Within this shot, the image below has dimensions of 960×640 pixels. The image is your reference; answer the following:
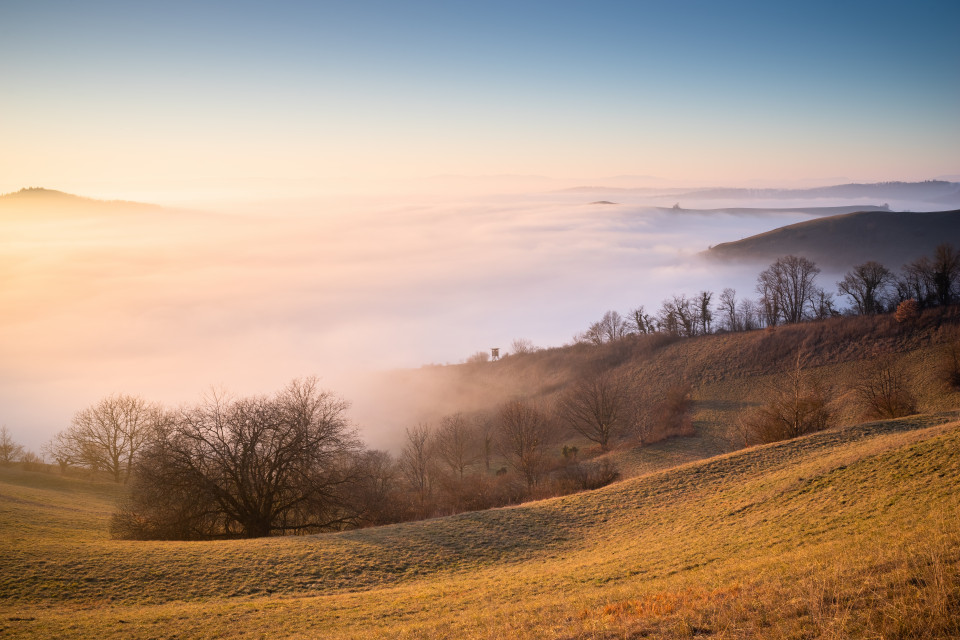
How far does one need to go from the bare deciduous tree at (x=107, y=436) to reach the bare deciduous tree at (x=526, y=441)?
128 feet

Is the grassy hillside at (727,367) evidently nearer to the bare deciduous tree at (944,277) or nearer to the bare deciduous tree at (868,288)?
the bare deciduous tree at (944,277)

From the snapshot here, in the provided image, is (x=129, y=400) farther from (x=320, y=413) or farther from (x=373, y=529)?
(x=373, y=529)

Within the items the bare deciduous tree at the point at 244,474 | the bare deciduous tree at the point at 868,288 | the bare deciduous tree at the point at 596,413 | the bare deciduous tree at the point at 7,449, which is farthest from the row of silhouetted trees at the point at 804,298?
the bare deciduous tree at the point at 7,449


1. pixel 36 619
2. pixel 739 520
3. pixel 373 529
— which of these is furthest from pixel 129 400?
pixel 739 520

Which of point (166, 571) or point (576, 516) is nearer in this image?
point (166, 571)

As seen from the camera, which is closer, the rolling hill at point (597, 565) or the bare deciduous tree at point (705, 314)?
the rolling hill at point (597, 565)

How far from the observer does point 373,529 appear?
2683cm

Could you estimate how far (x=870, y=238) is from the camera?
18050cm

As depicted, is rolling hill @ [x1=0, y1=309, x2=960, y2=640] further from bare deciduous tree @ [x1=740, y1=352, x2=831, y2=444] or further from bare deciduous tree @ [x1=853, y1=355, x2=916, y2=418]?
bare deciduous tree @ [x1=853, y1=355, x2=916, y2=418]

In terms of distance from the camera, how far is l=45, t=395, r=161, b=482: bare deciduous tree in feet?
180

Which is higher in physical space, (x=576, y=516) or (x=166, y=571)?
(x=166, y=571)

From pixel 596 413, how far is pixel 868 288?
159 ft

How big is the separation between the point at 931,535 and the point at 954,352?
2205 inches

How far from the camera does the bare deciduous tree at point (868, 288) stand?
249 feet
